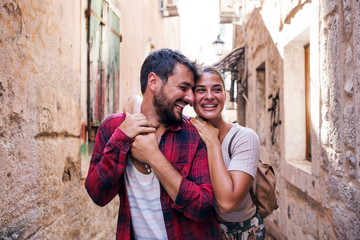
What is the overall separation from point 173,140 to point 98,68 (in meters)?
2.59

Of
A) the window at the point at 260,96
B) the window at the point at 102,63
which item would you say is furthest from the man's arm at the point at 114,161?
the window at the point at 260,96

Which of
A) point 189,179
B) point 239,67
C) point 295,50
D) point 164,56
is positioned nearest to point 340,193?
point 189,179

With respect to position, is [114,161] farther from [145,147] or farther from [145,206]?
[145,206]

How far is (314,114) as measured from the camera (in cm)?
315

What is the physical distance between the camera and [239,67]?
30.5 ft

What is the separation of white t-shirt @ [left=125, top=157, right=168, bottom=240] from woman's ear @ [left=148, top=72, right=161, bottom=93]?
46cm

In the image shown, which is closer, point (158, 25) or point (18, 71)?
point (18, 71)

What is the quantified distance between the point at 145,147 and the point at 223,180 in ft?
1.38

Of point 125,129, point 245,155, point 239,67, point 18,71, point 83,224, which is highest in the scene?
point 239,67

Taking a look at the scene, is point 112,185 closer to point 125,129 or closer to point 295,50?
point 125,129

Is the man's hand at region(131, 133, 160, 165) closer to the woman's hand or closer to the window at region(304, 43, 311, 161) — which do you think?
the woman's hand

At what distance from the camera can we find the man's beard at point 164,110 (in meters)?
1.80

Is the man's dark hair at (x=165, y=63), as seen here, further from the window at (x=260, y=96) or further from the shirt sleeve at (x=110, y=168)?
the window at (x=260, y=96)

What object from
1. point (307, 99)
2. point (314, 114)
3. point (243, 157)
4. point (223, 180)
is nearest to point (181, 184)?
point (223, 180)
